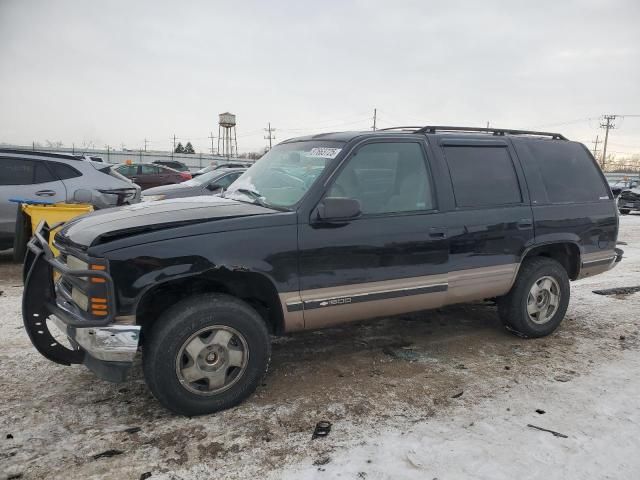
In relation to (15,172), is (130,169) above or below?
above

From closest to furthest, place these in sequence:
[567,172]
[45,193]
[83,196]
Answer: [567,172], [83,196], [45,193]

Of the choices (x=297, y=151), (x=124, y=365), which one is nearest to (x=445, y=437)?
(x=124, y=365)

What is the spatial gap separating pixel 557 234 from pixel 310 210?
2634 millimetres

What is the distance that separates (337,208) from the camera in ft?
11.2

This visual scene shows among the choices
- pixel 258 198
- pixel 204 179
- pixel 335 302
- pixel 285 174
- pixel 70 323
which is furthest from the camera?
pixel 204 179

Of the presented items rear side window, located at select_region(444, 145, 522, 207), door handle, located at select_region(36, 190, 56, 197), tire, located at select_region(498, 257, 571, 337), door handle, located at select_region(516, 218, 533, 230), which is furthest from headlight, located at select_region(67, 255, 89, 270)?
door handle, located at select_region(36, 190, 56, 197)

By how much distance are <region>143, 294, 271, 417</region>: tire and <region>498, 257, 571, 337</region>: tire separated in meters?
2.55

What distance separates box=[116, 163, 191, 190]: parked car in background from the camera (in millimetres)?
19312

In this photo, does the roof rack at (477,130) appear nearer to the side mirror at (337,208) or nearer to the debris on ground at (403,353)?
the side mirror at (337,208)

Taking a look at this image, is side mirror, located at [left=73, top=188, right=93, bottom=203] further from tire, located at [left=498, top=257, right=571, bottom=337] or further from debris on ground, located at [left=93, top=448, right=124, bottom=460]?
tire, located at [left=498, top=257, right=571, bottom=337]

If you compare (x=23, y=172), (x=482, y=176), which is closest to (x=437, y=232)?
(x=482, y=176)

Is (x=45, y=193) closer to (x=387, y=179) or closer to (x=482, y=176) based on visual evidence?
(x=387, y=179)

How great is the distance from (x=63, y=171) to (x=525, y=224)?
22.1 feet

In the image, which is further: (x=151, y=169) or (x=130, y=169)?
(x=151, y=169)
